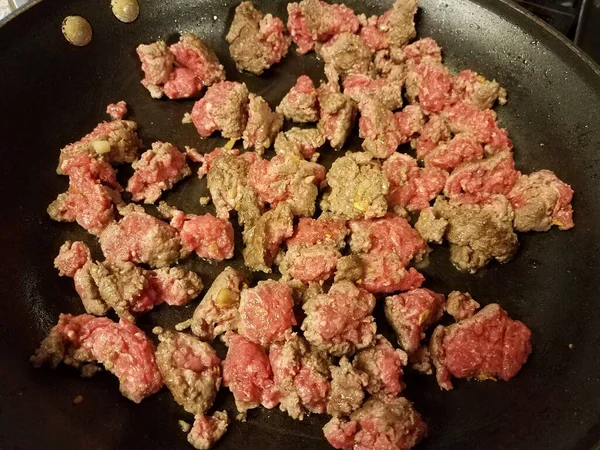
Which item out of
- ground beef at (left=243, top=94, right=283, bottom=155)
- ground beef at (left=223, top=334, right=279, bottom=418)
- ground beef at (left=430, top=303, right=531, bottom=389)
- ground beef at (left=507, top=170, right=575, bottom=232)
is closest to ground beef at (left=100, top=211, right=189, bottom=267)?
ground beef at (left=223, top=334, right=279, bottom=418)

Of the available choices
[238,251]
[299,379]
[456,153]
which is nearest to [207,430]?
[299,379]

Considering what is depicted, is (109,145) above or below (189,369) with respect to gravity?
above

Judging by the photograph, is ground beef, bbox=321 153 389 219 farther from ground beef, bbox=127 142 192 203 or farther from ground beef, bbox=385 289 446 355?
ground beef, bbox=127 142 192 203

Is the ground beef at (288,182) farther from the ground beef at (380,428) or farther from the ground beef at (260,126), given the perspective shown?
the ground beef at (380,428)

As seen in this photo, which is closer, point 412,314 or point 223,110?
point 412,314

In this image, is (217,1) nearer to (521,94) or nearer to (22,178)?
(22,178)

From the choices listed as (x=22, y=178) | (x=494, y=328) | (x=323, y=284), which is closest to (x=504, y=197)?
(x=494, y=328)

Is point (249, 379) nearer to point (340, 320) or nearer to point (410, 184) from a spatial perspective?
point (340, 320)

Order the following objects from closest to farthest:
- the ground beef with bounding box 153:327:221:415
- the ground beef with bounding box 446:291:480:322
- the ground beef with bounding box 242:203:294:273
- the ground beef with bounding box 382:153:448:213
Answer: the ground beef with bounding box 153:327:221:415
the ground beef with bounding box 446:291:480:322
the ground beef with bounding box 242:203:294:273
the ground beef with bounding box 382:153:448:213
